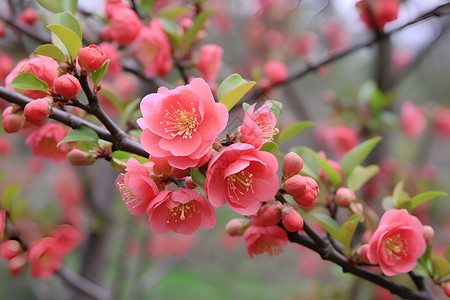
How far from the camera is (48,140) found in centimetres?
74

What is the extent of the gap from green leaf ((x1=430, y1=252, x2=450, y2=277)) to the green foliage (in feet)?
1.58

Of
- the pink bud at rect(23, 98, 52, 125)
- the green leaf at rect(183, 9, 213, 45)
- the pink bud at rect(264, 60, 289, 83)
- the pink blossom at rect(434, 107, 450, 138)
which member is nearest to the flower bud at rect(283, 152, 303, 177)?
the pink bud at rect(23, 98, 52, 125)

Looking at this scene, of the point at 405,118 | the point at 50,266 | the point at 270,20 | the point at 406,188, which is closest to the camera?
the point at 50,266

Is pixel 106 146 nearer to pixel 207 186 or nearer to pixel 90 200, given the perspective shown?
pixel 207 186

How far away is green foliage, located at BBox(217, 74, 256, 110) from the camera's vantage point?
52 centimetres

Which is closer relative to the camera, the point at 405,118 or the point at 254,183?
the point at 254,183

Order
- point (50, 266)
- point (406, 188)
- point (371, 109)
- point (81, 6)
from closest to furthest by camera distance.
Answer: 1. point (50, 266)
2. point (81, 6)
3. point (371, 109)
4. point (406, 188)

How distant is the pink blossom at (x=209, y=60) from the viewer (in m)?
1.03

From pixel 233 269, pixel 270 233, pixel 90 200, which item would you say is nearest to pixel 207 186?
pixel 270 233

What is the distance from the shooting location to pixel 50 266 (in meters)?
0.97

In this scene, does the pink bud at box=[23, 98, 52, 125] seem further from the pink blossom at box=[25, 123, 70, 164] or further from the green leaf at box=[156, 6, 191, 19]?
the green leaf at box=[156, 6, 191, 19]

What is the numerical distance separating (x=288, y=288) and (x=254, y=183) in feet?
13.9

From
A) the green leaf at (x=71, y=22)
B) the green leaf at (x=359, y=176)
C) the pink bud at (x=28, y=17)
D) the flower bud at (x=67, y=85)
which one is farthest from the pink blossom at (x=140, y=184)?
the pink bud at (x=28, y=17)

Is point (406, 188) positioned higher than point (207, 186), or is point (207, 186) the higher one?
point (207, 186)
